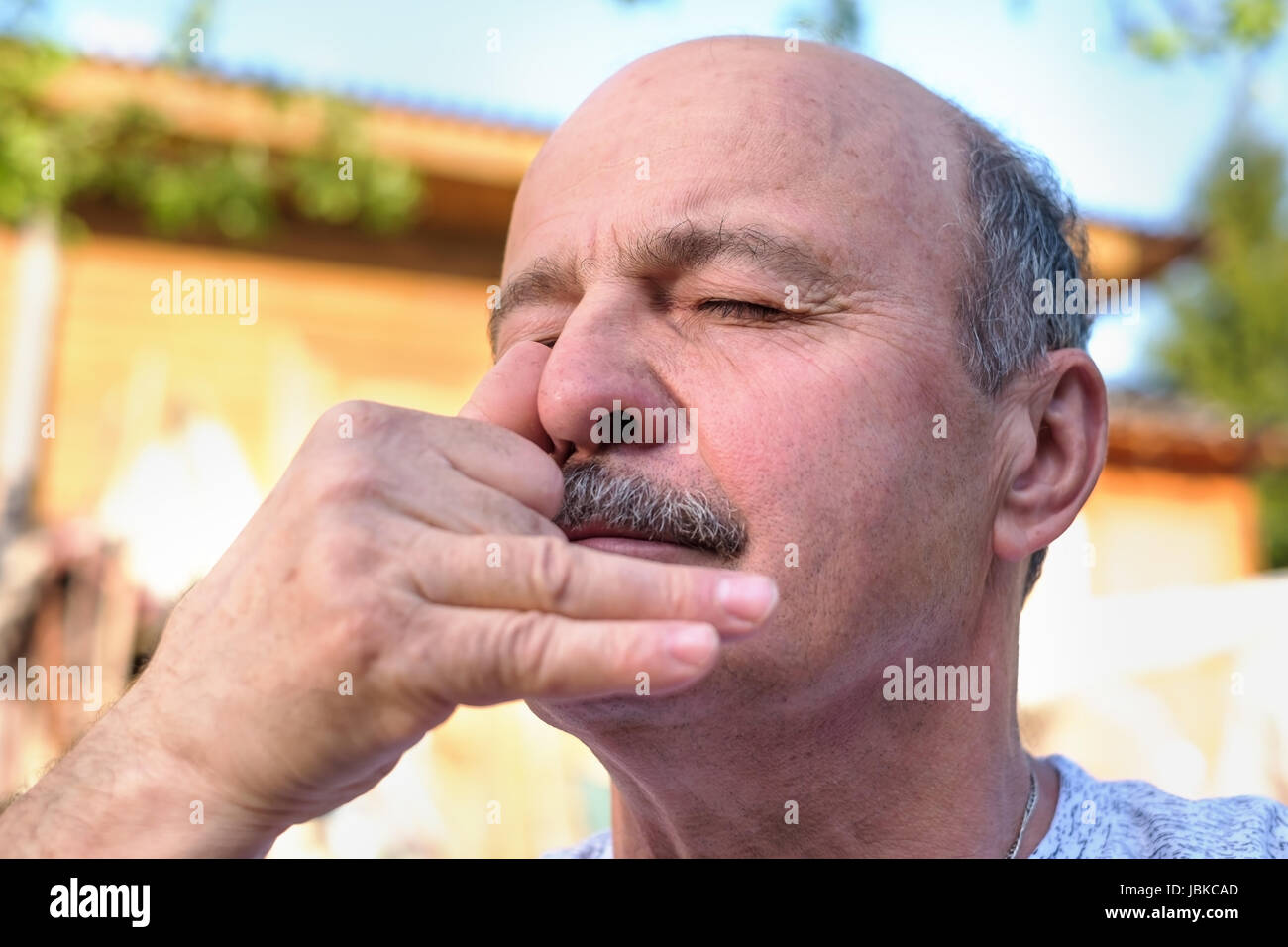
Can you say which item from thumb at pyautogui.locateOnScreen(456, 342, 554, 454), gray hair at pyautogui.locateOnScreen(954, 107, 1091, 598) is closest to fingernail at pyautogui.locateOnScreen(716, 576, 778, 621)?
thumb at pyautogui.locateOnScreen(456, 342, 554, 454)

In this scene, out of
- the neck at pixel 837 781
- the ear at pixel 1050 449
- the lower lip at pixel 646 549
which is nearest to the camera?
the lower lip at pixel 646 549

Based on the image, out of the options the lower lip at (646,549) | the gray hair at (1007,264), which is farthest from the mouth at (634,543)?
the gray hair at (1007,264)

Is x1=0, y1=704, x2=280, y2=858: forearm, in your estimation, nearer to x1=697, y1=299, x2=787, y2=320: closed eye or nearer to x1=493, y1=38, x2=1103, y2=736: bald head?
x1=493, y1=38, x2=1103, y2=736: bald head

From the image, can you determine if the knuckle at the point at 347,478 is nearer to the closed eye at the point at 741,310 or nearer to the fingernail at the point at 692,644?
the fingernail at the point at 692,644

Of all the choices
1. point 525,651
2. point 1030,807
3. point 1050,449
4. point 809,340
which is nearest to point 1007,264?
point 1050,449

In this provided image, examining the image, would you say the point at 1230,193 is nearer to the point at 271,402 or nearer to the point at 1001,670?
the point at 271,402

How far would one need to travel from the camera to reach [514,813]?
6.78 m

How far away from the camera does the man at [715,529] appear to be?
3.62ft

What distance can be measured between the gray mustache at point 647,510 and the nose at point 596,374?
0.05 meters

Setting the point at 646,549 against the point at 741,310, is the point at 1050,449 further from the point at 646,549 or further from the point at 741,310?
the point at 646,549

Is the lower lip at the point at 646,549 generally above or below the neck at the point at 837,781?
above

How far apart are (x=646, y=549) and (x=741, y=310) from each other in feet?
1.54
